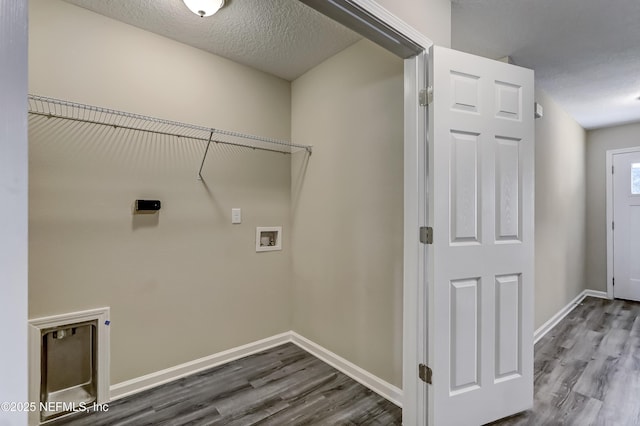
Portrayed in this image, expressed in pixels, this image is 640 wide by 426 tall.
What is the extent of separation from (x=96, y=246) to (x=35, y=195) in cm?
43

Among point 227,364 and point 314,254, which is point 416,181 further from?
point 227,364

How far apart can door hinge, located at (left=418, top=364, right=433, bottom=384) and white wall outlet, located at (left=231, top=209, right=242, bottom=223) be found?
5.65ft

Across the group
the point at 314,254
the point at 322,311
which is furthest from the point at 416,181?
the point at 322,311

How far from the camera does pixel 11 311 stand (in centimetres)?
52

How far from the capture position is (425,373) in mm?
1582

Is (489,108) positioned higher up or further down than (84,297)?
higher up

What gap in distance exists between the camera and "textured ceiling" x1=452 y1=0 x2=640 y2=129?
1794 mm

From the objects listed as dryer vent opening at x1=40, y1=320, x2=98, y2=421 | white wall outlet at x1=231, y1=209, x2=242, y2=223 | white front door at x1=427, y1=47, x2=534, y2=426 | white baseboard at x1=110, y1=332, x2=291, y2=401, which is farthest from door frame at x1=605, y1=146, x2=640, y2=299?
dryer vent opening at x1=40, y1=320, x2=98, y2=421

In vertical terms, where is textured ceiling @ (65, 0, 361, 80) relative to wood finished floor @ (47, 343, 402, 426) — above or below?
above

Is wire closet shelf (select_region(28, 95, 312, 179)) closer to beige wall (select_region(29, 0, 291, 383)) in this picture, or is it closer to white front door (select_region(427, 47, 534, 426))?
beige wall (select_region(29, 0, 291, 383))

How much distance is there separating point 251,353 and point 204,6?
259cm

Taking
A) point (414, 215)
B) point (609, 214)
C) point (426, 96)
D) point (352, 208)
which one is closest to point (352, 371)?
point (352, 208)

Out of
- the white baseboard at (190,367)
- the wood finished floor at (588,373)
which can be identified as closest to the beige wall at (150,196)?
the white baseboard at (190,367)

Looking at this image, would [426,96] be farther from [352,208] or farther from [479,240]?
[352,208]
